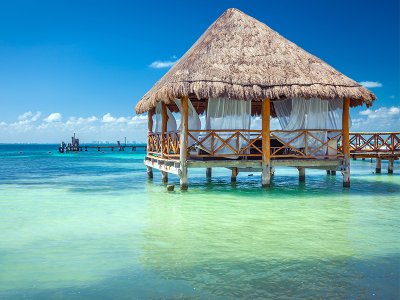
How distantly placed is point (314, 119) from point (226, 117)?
8.75 ft

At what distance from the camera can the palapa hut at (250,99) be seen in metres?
12.0

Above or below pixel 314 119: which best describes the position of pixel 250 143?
below

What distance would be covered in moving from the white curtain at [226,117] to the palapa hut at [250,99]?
3 centimetres

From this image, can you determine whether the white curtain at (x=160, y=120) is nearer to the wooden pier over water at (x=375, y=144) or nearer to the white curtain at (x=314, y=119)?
the white curtain at (x=314, y=119)

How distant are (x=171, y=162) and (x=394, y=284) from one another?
9.53 metres

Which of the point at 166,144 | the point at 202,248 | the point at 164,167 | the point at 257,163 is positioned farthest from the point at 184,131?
the point at 202,248

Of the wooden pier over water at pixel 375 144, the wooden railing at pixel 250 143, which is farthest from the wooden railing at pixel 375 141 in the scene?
the wooden railing at pixel 250 143

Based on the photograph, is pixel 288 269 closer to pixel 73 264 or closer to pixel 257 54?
pixel 73 264

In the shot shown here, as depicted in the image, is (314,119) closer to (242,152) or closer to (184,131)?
(242,152)

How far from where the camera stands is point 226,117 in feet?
42.9

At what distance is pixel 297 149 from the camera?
43.0ft

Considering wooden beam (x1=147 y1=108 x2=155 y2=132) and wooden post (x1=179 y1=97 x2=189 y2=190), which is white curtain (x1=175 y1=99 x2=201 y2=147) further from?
wooden beam (x1=147 y1=108 x2=155 y2=132)

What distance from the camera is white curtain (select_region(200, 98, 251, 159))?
12984mm

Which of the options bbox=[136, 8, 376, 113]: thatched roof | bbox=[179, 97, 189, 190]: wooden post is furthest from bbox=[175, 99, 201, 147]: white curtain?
bbox=[136, 8, 376, 113]: thatched roof
